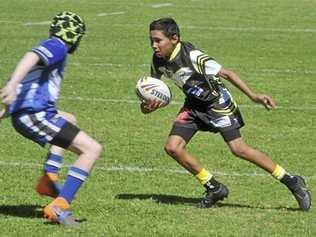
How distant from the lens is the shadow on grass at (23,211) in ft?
25.2

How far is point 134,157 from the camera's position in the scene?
10102 millimetres

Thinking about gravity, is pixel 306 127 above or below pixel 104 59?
above

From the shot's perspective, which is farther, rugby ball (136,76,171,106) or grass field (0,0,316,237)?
rugby ball (136,76,171,106)

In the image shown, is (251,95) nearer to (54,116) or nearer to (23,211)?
(54,116)

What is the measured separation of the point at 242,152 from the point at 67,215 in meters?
1.71

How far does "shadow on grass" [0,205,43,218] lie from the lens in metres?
7.69

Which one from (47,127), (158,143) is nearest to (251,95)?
(47,127)

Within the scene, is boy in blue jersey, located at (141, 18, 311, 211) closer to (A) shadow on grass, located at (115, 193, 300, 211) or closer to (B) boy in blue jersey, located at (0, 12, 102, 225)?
(A) shadow on grass, located at (115, 193, 300, 211)

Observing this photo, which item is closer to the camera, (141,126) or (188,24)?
(141,126)

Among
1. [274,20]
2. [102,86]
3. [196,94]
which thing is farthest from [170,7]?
[196,94]

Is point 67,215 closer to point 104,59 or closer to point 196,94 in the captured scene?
point 196,94

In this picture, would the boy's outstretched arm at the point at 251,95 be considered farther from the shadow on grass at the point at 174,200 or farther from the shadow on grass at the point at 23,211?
the shadow on grass at the point at 23,211

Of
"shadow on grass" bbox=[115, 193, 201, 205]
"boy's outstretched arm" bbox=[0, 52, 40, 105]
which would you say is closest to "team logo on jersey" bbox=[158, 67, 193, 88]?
"shadow on grass" bbox=[115, 193, 201, 205]

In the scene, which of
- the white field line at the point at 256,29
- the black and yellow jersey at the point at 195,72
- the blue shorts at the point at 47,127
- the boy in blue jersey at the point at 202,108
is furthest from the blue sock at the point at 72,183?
the white field line at the point at 256,29
